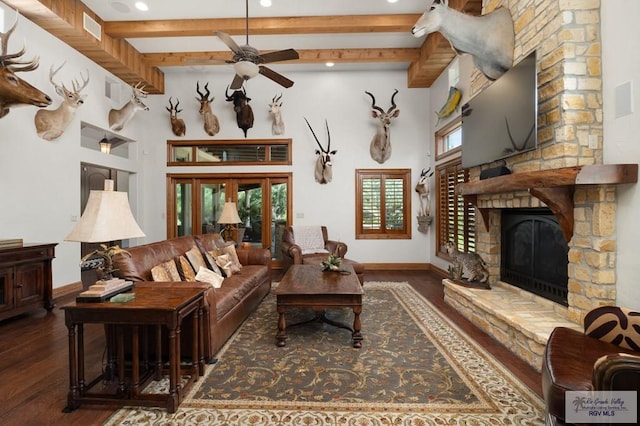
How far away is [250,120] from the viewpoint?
6.54 meters

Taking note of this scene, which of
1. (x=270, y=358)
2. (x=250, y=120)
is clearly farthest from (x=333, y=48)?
(x=270, y=358)

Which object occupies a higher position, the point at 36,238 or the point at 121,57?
the point at 121,57

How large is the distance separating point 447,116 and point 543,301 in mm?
3651

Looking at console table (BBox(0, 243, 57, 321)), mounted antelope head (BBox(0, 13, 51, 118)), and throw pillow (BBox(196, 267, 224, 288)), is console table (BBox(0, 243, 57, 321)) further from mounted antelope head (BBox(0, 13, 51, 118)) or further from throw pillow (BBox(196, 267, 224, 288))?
throw pillow (BBox(196, 267, 224, 288))

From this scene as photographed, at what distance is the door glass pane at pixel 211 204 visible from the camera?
6.84m

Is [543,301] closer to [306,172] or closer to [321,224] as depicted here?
[321,224]

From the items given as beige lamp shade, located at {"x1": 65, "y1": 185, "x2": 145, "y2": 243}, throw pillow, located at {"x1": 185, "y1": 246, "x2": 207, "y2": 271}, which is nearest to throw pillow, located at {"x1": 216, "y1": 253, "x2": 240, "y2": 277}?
throw pillow, located at {"x1": 185, "y1": 246, "x2": 207, "y2": 271}

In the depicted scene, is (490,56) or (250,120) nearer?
(490,56)

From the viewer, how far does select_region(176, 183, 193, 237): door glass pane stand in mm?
6852

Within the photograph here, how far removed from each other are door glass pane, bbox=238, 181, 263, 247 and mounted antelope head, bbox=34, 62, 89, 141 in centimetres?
309

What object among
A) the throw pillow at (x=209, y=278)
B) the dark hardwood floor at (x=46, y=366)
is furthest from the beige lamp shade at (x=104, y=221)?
the throw pillow at (x=209, y=278)

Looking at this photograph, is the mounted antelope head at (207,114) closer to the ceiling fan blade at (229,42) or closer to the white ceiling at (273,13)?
the white ceiling at (273,13)

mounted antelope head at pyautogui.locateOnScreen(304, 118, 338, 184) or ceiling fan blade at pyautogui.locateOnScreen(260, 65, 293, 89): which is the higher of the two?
ceiling fan blade at pyautogui.locateOnScreen(260, 65, 293, 89)

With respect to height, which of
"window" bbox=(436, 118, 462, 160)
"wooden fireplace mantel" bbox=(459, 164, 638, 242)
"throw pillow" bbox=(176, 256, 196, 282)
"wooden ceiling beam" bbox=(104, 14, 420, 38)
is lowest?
"throw pillow" bbox=(176, 256, 196, 282)
